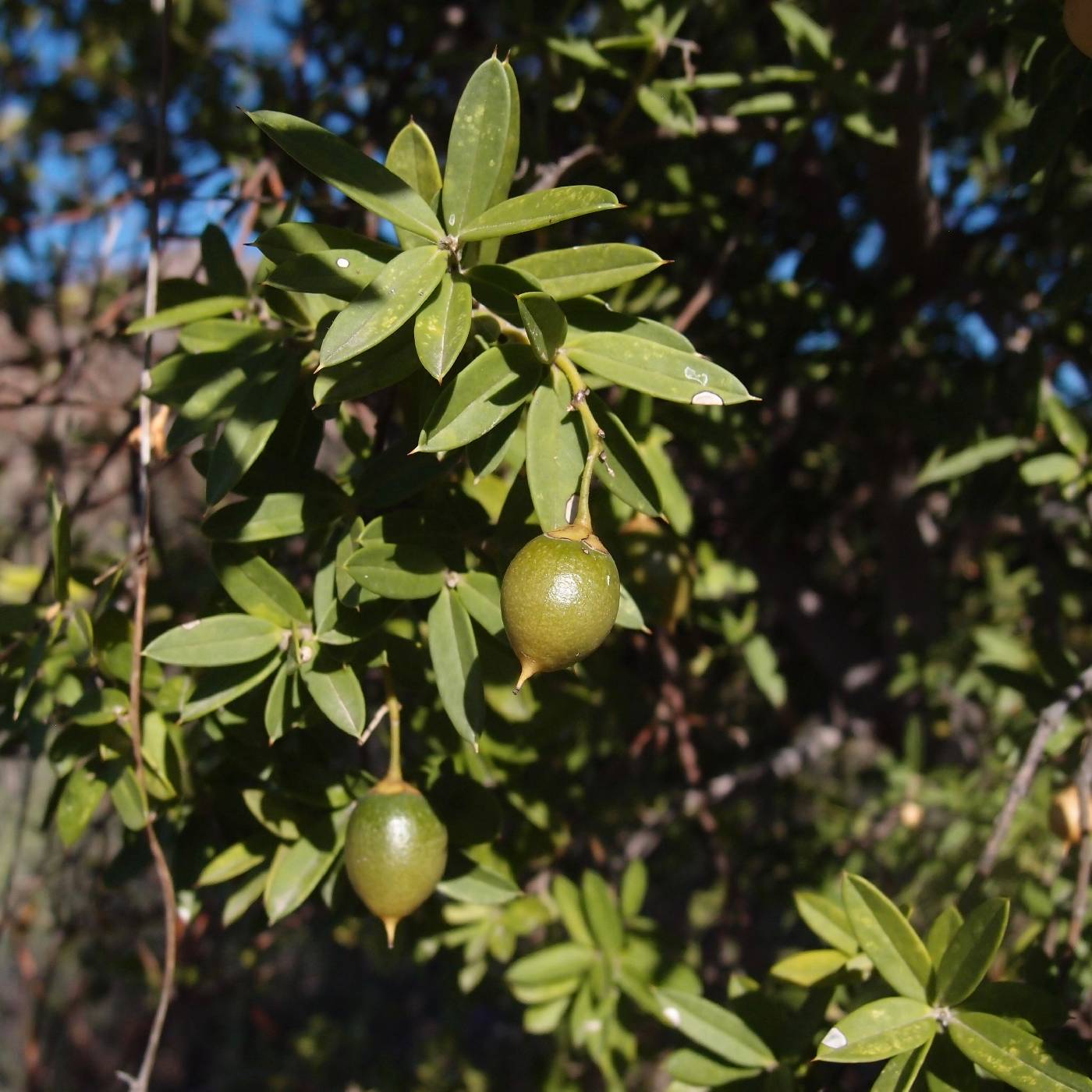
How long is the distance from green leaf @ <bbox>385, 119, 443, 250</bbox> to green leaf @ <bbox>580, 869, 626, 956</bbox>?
4.00 feet

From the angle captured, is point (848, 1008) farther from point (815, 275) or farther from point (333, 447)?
point (333, 447)

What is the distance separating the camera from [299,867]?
1.37 m

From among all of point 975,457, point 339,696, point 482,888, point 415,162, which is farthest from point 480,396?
point 975,457

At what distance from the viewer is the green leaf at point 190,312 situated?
53.2 inches

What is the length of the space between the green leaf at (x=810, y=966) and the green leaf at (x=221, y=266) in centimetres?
126

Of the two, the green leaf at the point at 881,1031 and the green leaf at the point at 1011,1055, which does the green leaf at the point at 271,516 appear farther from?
the green leaf at the point at 1011,1055

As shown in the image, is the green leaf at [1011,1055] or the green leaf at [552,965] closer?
the green leaf at [1011,1055]

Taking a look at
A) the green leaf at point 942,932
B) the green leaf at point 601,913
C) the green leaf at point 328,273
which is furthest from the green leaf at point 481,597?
the green leaf at point 601,913

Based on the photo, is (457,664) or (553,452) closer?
(553,452)

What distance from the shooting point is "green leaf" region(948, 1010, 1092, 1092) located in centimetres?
102

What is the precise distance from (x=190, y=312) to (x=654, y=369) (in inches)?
27.8

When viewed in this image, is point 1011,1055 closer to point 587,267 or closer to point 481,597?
point 481,597

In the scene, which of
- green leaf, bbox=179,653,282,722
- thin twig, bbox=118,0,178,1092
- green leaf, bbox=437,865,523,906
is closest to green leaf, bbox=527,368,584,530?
green leaf, bbox=179,653,282,722

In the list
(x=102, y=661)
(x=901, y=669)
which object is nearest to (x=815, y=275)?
(x=901, y=669)
